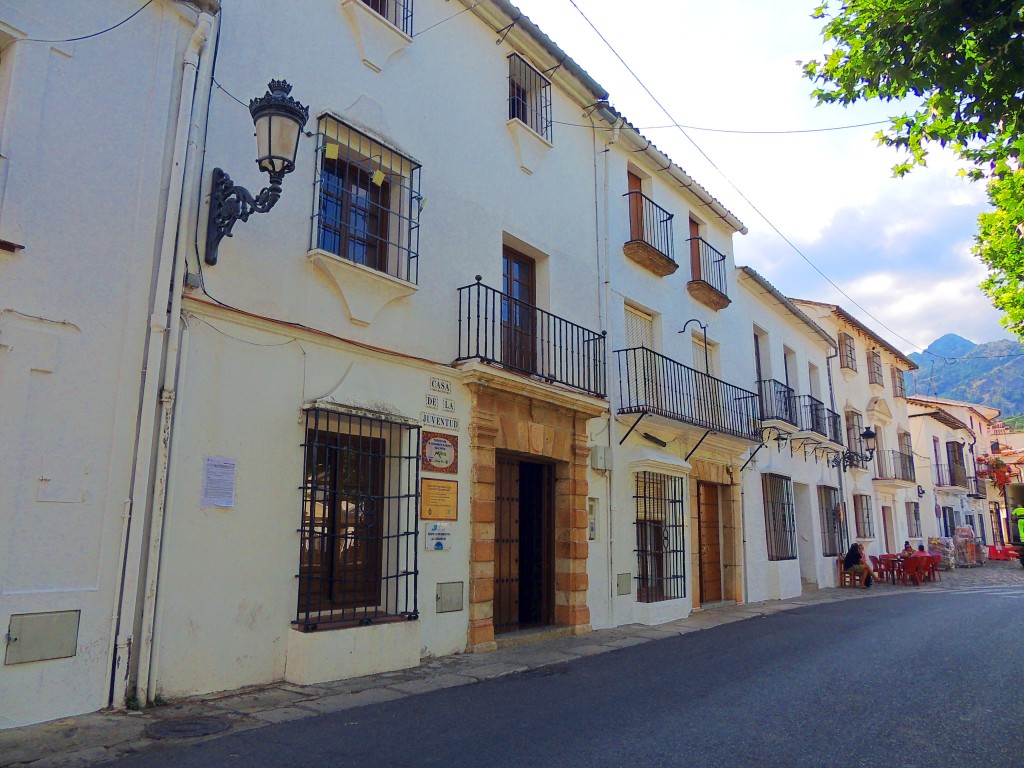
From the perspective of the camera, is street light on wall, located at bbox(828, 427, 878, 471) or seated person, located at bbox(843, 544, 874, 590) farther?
street light on wall, located at bbox(828, 427, 878, 471)

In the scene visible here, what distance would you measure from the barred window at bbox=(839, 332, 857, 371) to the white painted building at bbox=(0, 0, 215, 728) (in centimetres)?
1916

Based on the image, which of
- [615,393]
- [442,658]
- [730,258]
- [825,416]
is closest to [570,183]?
[615,393]

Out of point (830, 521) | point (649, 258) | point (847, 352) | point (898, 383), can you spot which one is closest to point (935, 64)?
point (649, 258)

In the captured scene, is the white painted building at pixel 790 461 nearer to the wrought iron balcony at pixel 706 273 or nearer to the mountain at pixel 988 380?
the wrought iron balcony at pixel 706 273

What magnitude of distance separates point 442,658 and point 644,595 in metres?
4.05

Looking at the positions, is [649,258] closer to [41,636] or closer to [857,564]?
[41,636]

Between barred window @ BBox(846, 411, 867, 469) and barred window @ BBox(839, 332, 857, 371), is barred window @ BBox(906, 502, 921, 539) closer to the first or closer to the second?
barred window @ BBox(846, 411, 867, 469)

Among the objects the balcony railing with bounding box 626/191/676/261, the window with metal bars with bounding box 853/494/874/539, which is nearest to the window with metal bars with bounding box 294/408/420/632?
the balcony railing with bounding box 626/191/676/261

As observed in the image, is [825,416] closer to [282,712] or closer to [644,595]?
[644,595]

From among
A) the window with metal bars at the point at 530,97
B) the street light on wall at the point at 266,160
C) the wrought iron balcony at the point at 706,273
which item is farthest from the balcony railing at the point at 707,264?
the street light on wall at the point at 266,160

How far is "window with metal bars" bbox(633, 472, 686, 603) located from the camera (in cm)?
1022

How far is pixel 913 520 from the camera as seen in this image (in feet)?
83.7

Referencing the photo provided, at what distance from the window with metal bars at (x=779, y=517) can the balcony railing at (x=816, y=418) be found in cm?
165

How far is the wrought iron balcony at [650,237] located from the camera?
432 inches
